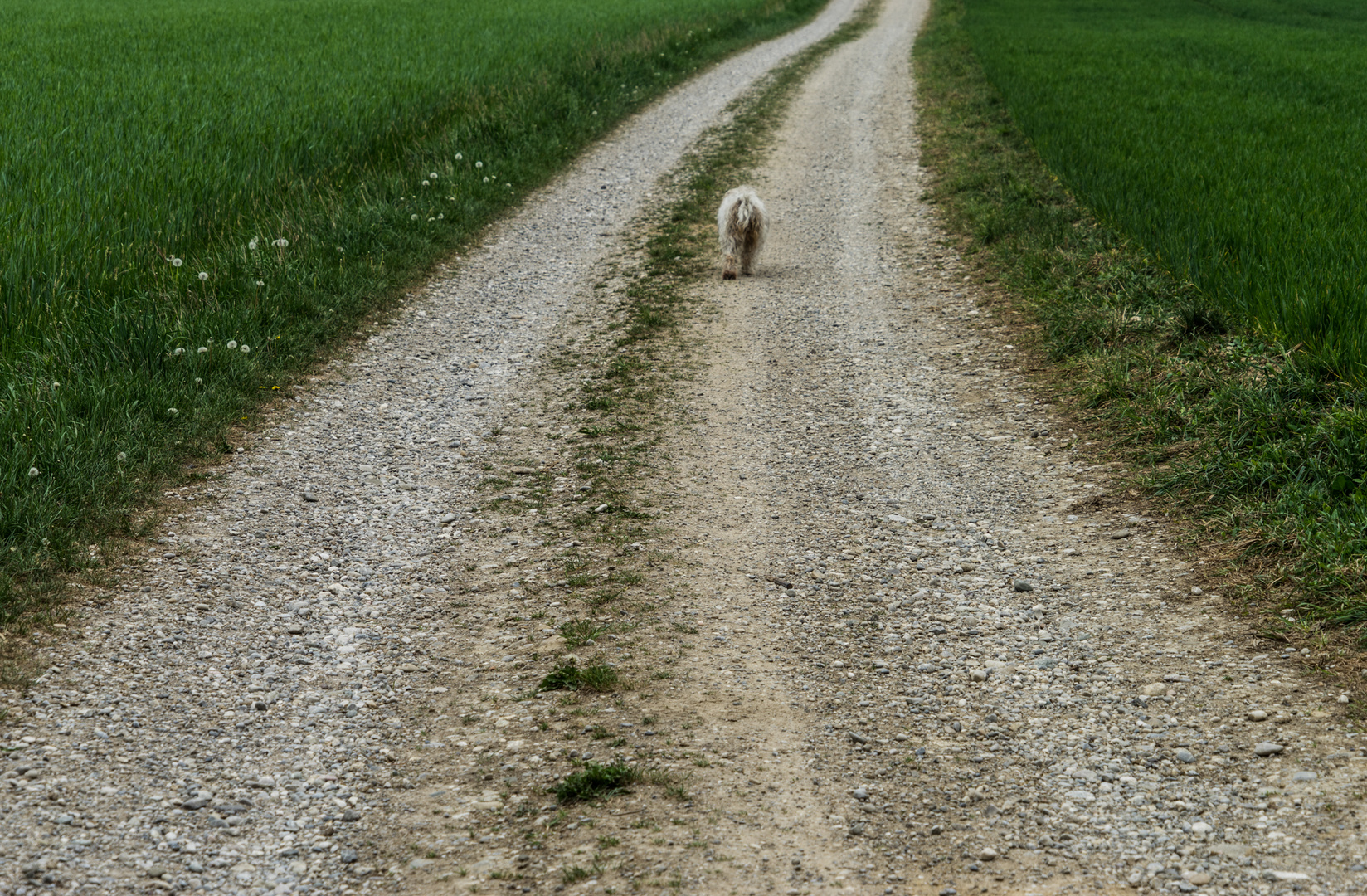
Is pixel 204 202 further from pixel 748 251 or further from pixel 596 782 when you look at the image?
pixel 596 782

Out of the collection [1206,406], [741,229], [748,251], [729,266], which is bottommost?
[1206,406]

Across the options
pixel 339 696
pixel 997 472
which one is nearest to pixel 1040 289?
pixel 997 472

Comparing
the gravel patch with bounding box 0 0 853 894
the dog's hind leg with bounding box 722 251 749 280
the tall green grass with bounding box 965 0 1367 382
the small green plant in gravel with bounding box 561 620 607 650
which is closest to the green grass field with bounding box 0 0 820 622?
the gravel patch with bounding box 0 0 853 894

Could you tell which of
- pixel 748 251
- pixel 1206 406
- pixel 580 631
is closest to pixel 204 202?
pixel 748 251

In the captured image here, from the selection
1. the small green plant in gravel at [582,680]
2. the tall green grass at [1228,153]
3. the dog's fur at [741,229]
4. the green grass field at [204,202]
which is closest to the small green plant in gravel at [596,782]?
the small green plant in gravel at [582,680]

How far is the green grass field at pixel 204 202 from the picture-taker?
6.29 meters

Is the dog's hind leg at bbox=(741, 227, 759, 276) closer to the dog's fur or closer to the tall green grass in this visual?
the dog's fur

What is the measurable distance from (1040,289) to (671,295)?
3332 mm

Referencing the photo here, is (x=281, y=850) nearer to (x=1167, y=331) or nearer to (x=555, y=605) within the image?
(x=555, y=605)

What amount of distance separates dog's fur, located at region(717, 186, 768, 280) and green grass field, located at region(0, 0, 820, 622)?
3074 mm

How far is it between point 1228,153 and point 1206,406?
6.55 metres

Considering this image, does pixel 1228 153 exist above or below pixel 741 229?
above

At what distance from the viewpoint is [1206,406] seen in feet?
21.2

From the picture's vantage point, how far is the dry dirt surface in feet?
11.4
